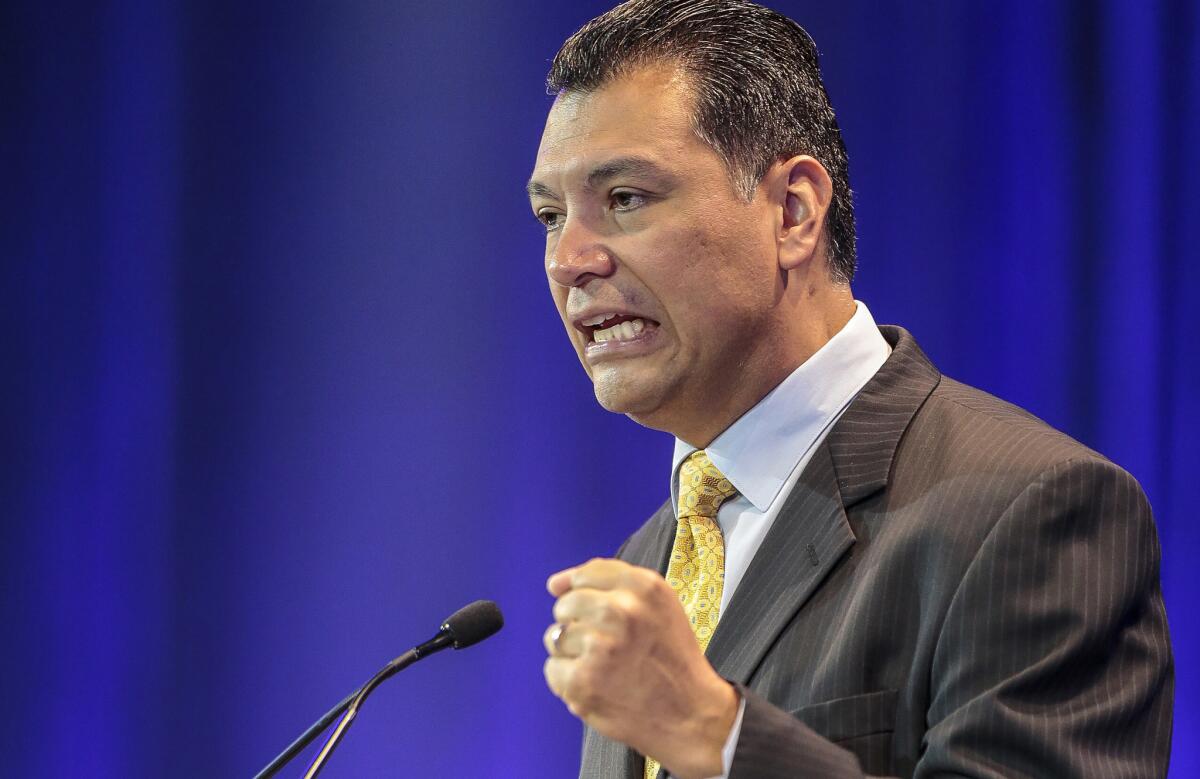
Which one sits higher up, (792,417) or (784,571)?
(792,417)

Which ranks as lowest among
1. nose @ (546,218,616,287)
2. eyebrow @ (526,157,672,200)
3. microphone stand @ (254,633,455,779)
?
microphone stand @ (254,633,455,779)

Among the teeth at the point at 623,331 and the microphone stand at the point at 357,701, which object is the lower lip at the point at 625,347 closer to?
the teeth at the point at 623,331

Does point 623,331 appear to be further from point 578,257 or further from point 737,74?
point 737,74

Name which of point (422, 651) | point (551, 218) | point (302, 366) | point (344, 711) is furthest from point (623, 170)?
point (302, 366)

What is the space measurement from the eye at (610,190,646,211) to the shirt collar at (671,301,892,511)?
0.29 meters

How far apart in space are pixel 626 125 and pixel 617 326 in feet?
0.84

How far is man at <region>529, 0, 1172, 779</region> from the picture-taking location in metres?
1.15

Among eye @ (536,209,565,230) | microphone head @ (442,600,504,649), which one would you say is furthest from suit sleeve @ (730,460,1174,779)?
eye @ (536,209,565,230)

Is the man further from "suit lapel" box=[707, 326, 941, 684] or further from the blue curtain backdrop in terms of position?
the blue curtain backdrop

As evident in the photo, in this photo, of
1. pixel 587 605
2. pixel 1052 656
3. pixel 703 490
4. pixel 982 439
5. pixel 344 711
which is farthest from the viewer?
pixel 703 490

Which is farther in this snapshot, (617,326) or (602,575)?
(617,326)

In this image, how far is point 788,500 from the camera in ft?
5.02

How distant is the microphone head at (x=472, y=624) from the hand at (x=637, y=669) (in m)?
0.49

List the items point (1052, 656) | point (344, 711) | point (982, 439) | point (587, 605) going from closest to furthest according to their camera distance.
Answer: point (587, 605), point (1052, 656), point (982, 439), point (344, 711)
